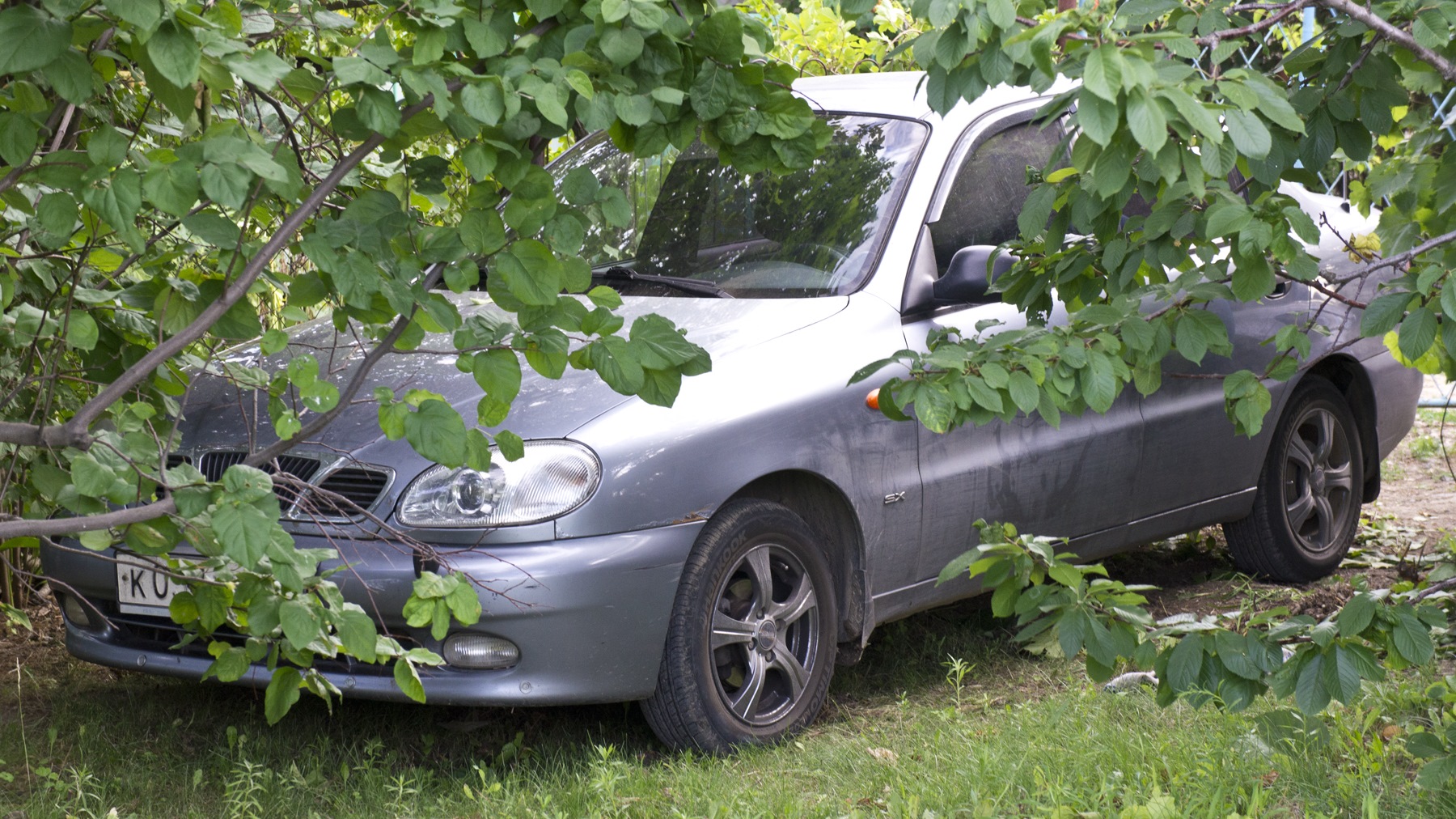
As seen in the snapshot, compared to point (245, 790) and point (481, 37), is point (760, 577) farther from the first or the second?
point (481, 37)

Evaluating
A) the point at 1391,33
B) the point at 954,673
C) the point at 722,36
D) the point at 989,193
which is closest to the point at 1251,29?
the point at 1391,33

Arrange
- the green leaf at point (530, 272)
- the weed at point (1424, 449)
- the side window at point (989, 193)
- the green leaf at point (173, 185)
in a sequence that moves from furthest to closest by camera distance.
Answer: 1. the weed at point (1424, 449)
2. the side window at point (989, 193)
3. the green leaf at point (530, 272)
4. the green leaf at point (173, 185)

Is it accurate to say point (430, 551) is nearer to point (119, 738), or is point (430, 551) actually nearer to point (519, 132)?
point (519, 132)

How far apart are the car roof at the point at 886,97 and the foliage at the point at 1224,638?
1.97 m

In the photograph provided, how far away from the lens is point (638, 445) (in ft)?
10.3

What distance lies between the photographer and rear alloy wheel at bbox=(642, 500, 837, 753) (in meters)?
3.22

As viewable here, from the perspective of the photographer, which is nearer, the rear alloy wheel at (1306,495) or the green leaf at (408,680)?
the green leaf at (408,680)

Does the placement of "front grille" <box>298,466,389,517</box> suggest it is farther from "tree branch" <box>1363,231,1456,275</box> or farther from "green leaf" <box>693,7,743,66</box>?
"tree branch" <box>1363,231,1456,275</box>

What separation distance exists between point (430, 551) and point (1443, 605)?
213 cm

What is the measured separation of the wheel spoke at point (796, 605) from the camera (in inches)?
137

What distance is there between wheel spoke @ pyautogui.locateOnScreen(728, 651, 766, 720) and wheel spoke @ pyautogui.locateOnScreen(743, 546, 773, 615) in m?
0.12

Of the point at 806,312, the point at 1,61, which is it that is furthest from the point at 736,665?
the point at 1,61

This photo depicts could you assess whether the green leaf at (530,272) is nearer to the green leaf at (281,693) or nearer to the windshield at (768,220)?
the green leaf at (281,693)

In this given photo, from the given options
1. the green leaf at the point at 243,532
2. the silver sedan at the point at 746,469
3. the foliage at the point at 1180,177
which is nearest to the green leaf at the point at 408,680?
the silver sedan at the point at 746,469
